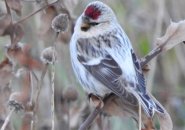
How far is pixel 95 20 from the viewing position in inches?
117

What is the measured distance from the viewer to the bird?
259cm

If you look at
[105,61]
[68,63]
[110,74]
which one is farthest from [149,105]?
[68,63]

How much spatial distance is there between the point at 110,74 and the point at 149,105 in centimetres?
36

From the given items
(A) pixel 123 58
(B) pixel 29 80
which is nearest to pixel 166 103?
(A) pixel 123 58

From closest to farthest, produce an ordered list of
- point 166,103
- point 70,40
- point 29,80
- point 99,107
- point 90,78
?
point 99,107 → point 29,80 → point 90,78 → point 70,40 → point 166,103

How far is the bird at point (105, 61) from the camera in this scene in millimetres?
2588

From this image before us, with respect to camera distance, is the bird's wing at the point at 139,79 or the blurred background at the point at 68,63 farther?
the blurred background at the point at 68,63

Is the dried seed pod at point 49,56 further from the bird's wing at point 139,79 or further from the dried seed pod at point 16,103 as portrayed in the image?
the bird's wing at point 139,79

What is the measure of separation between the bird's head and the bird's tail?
604mm

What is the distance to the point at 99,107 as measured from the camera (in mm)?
2484

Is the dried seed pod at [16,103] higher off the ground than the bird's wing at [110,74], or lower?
higher

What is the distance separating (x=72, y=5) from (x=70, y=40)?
1.07 feet

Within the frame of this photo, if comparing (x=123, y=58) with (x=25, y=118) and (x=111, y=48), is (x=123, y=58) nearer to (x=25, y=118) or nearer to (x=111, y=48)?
(x=111, y=48)

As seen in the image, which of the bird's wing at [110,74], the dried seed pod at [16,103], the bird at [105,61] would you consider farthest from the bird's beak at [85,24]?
the dried seed pod at [16,103]
